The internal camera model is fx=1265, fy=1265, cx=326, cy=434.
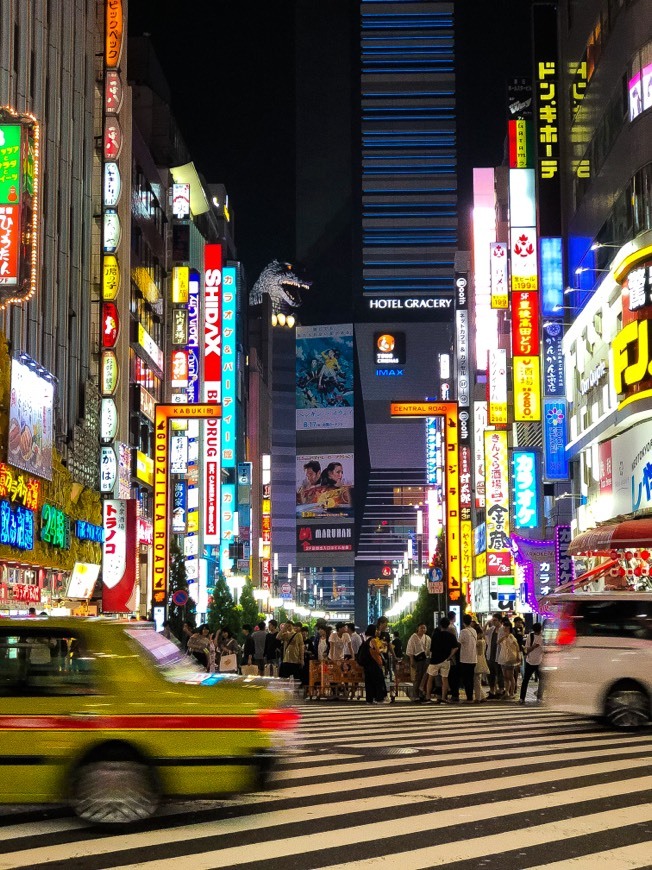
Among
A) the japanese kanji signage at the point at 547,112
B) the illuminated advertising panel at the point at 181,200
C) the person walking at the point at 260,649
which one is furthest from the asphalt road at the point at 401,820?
the illuminated advertising panel at the point at 181,200

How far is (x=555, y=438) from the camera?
41.0 meters

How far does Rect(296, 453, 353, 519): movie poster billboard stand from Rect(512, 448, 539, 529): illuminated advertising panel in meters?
104

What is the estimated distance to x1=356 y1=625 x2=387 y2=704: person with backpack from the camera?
23875 millimetres

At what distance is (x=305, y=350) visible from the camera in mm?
155375

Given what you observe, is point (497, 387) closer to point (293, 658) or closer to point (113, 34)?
point (113, 34)

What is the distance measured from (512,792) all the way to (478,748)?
148 inches

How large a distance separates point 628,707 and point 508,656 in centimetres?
839

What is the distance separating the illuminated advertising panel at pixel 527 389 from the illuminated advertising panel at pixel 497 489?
1011 cm

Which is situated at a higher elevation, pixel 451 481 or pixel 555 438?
pixel 555 438

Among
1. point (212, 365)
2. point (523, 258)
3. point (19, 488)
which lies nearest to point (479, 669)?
point (19, 488)

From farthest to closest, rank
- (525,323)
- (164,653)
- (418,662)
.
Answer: (525,323) → (418,662) → (164,653)

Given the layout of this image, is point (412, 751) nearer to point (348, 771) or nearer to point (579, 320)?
point (348, 771)

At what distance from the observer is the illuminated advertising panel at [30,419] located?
2992 centimetres

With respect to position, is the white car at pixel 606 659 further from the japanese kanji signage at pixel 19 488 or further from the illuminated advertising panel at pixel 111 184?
the illuminated advertising panel at pixel 111 184
